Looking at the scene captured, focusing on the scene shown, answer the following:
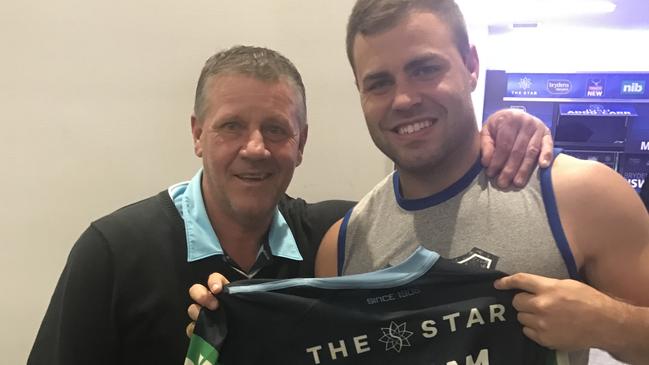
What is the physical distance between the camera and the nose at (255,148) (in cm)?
124

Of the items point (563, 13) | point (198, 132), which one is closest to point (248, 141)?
point (198, 132)

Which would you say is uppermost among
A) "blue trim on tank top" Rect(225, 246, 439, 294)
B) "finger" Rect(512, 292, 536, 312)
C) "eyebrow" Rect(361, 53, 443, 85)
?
"eyebrow" Rect(361, 53, 443, 85)

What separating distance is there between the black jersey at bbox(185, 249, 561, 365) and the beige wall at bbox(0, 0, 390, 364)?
984mm

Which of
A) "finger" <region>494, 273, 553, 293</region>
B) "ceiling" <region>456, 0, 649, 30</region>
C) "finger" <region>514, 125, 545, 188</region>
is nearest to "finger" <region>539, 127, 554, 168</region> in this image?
"finger" <region>514, 125, 545, 188</region>

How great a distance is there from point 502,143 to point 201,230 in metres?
0.76

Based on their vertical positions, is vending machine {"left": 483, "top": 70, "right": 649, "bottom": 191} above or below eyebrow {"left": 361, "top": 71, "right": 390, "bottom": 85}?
above

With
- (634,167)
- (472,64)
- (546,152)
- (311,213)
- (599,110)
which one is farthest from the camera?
→ (599,110)

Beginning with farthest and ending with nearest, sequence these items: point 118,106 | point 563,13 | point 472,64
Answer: point 563,13, point 118,106, point 472,64

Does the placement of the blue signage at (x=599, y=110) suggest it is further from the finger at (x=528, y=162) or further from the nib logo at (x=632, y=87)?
the finger at (x=528, y=162)

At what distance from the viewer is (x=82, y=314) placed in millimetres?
1182

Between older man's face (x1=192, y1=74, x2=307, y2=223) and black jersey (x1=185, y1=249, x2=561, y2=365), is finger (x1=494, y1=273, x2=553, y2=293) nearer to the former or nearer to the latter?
black jersey (x1=185, y1=249, x2=561, y2=365)

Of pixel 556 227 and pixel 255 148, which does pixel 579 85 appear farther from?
pixel 255 148

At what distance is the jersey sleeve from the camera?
3.86 feet

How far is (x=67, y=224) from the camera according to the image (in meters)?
1.95
